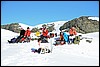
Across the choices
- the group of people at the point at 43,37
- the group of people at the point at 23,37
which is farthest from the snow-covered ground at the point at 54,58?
the group of people at the point at 23,37

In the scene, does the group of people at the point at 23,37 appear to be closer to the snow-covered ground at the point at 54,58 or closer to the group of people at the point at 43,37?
the group of people at the point at 43,37

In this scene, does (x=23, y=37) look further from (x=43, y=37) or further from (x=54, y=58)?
(x=54, y=58)

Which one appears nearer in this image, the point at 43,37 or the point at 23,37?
the point at 43,37

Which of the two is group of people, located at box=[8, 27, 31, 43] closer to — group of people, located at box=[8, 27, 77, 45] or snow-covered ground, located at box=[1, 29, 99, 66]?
group of people, located at box=[8, 27, 77, 45]

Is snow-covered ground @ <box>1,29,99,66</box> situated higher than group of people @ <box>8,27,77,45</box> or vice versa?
group of people @ <box>8,27,77,45</box>

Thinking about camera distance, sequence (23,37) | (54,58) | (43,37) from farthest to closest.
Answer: (23,37) → (43,37) → (54,58)

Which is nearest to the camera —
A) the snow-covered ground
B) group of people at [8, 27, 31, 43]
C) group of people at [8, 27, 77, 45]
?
the snow-covered ground

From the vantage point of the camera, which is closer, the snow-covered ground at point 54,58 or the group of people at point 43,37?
the snow-covered ground at point 54,58

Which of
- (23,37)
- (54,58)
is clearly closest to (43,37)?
(23,37)

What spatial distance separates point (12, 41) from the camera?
15.9 m

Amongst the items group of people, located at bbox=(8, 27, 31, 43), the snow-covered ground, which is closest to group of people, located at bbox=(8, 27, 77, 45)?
group of people, located at bbox=(8, 27, 31, 43)

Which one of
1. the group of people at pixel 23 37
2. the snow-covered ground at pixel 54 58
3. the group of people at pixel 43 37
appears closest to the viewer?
the snow-covered ground at pixel 54 58

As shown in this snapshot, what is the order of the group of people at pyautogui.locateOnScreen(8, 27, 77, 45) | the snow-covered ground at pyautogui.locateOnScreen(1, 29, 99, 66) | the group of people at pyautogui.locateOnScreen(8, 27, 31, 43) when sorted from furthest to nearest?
the group of people at pyautogui.locateOnScreen(8, 27, 31, 43) < the group of people at pyautogui.locateOnScreen(8, 27, 77, 45) < the snow-covered ground at pyautogui.locateOnScreen(1, 29, 99, 66)

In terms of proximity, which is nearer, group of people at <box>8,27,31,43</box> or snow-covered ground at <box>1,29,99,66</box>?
snow-covered ground at <box>1,29,99,66</box>
